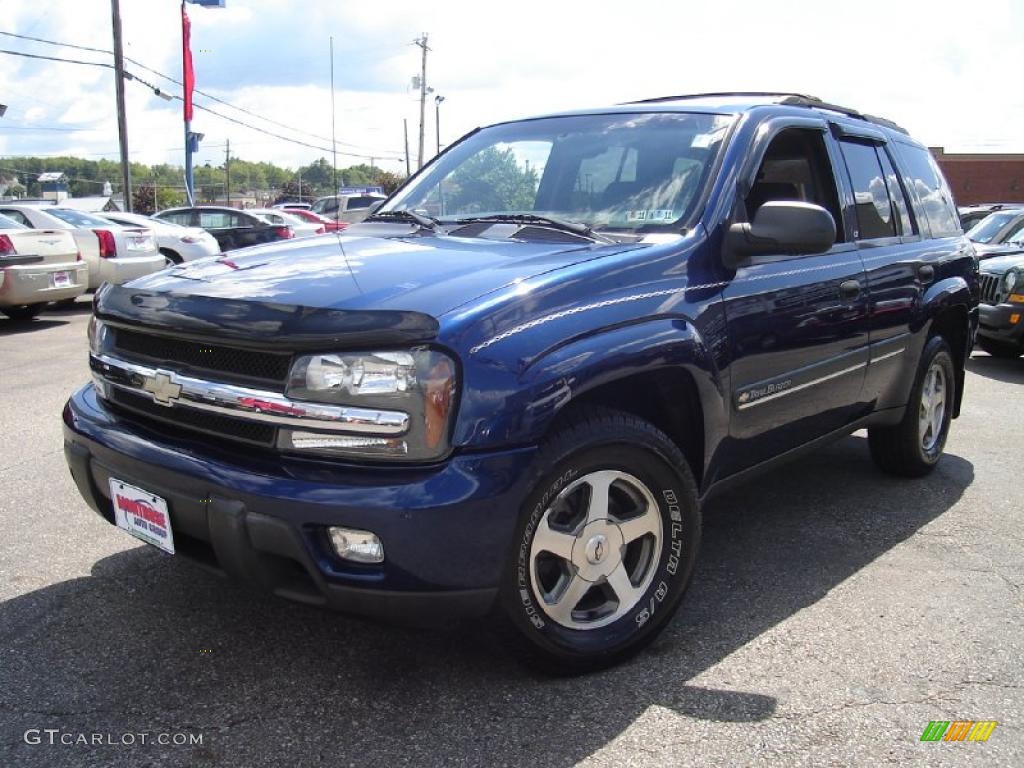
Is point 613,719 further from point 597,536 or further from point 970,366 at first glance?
point 970,366

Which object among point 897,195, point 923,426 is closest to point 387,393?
point 897,195

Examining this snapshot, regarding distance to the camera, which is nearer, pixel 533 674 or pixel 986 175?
pixel 533 674

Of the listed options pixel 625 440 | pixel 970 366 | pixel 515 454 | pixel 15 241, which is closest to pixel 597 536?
pixel 625 440

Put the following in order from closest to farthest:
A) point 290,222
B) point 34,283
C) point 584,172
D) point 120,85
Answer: point 584,172 < point 34,283 < point 290,222 < point 120,85

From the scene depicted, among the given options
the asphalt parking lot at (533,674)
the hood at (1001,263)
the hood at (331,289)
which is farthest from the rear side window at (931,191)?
the hood at (1001,263)

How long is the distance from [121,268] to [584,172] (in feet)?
35.8

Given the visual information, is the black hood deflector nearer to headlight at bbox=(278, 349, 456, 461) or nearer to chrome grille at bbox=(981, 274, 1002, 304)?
headlight at bbox=(278, 349, 456, 461)

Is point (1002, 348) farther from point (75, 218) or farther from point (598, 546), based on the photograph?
point (75, 218)

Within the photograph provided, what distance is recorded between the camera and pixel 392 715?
2689mm

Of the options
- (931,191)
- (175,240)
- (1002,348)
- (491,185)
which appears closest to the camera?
(491,185)

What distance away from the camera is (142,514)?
9.21 ft

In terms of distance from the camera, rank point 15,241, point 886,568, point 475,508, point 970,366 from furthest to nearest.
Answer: point 15,241 → point 970,366 → point 886,568 → point 475,508

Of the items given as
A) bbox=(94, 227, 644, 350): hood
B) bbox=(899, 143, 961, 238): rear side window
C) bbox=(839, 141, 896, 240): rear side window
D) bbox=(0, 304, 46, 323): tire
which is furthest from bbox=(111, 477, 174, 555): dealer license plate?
bbox=(0, 304, 46, 323): tire

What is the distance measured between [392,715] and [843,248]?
2695 mm
